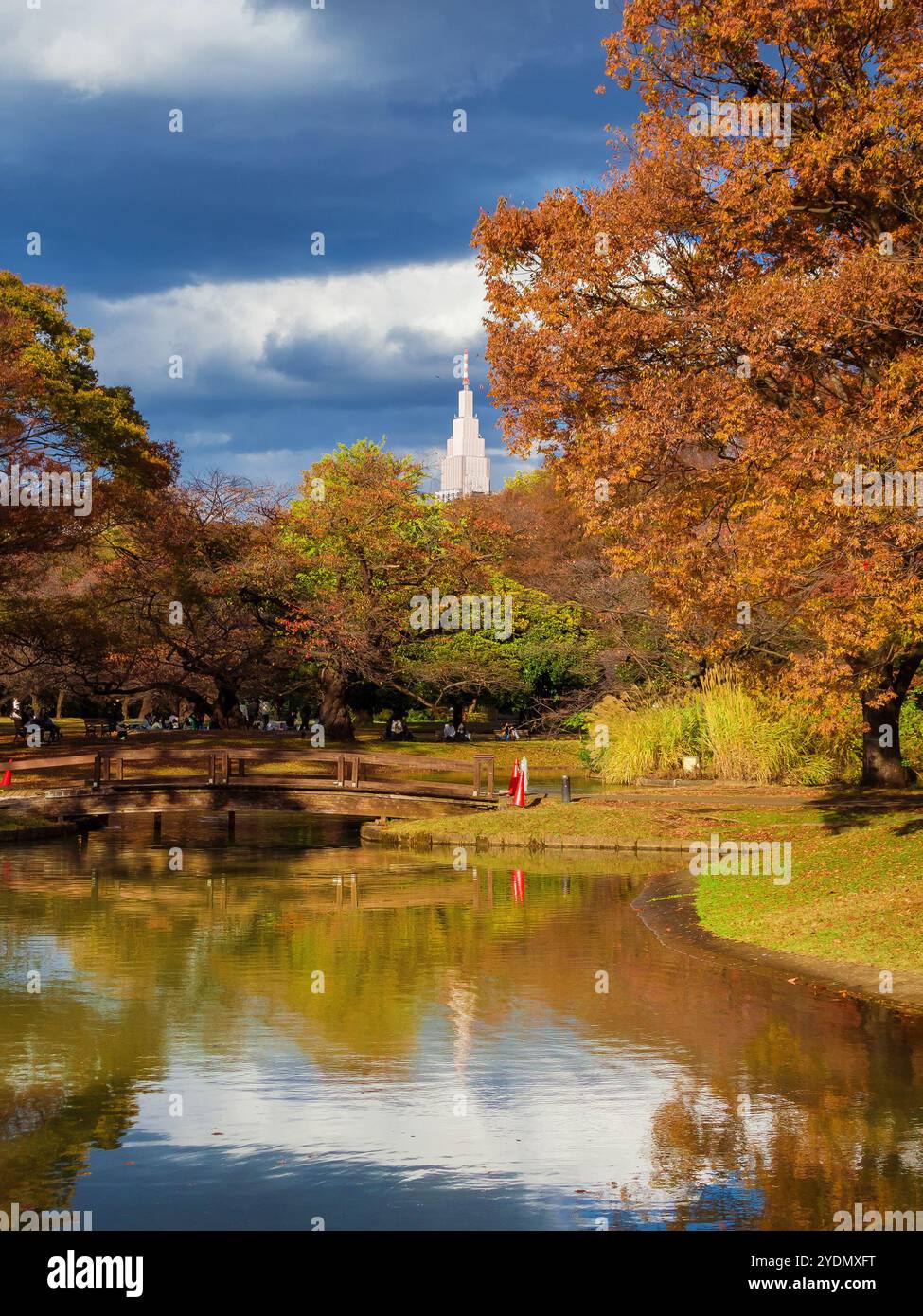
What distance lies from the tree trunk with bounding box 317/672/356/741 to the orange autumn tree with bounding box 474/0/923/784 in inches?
1359

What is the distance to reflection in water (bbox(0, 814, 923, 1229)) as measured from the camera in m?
7.77

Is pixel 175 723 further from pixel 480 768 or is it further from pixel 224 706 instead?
pixel 480 768

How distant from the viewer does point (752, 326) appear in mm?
18188

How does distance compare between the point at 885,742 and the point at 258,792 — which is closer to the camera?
the point at 885,742

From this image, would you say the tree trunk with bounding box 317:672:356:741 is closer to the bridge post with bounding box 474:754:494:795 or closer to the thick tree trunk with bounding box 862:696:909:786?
the bridge post with bounding box 474:754:494:795

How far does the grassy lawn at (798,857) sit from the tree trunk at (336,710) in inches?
1003

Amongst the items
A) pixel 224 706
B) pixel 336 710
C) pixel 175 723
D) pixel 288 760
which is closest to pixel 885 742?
pixel 288 760

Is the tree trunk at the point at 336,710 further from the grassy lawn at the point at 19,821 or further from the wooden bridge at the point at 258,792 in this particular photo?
the grassy lawn at the point at 19,821

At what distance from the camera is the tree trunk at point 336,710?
184ft

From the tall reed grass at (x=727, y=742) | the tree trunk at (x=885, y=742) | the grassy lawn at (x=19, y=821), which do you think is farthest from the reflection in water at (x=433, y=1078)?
the tall reed grass at (x=727, y=742)

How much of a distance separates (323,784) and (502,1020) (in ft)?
71.3

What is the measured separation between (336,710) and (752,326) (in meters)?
40.1

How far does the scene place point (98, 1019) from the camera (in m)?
12.6

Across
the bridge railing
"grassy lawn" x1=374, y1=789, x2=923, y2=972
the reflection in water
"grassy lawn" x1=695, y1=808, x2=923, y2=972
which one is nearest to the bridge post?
the bridge railing
